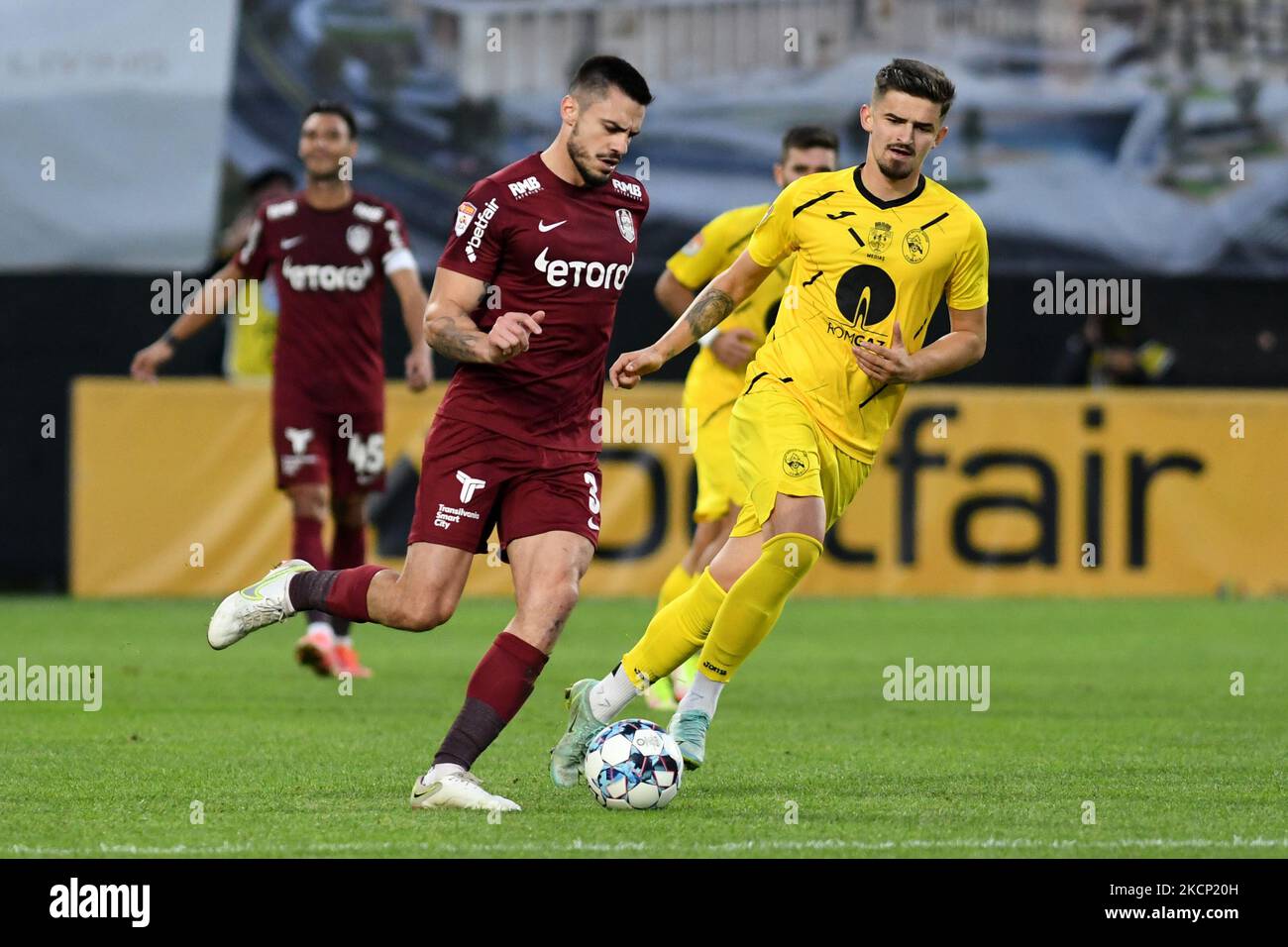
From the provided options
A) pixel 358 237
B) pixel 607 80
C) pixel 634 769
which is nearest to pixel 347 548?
pixel 358 237

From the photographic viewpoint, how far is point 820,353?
24.2 feet

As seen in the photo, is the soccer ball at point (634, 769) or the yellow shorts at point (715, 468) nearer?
the soccer ball at point (634, 769)

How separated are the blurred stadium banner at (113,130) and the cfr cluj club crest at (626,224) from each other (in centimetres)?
1049

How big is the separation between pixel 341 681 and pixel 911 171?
167 inches

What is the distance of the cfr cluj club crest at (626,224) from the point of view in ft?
22.4

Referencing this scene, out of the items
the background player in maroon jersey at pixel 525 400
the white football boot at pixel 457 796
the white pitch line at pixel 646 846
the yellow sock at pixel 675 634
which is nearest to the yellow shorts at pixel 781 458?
the yellow sock at pixel 675 634

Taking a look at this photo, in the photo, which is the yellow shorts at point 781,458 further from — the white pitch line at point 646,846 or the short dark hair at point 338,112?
the short dark hair at point 338,112

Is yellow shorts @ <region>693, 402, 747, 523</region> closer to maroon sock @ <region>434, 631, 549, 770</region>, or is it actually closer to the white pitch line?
maroon sock @ <region>434, 631, 549, 770</region>

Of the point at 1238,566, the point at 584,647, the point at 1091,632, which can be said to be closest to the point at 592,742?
the point at 584,647

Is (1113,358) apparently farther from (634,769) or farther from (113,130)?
(634,769)

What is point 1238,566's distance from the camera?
16062 mm

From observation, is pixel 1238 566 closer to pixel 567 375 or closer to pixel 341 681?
pixel 341 681
